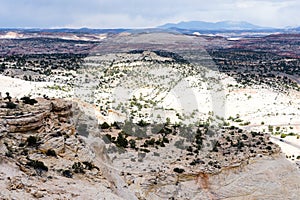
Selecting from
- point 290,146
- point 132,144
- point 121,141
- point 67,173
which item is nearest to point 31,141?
point 67,173

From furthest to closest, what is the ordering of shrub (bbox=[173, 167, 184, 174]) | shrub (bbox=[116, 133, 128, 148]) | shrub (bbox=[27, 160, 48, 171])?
shrub (bbox=[116, 133, 128, 148]) < shrub (bbox=[173, 167, 184, 174]) < shrub (bbox=[27, 160, 48, 171])

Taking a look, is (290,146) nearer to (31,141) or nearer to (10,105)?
(31,141)

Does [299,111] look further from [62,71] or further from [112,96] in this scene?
[62,71]

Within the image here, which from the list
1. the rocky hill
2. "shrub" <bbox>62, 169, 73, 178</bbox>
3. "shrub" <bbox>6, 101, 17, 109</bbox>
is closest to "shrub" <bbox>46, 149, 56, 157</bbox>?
the rocky hill

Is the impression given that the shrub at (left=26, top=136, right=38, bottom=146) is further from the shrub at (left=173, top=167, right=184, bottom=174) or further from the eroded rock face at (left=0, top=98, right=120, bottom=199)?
the shrub at (left=173, top=167, right=184, bottom=174)

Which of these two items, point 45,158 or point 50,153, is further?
point 50,153

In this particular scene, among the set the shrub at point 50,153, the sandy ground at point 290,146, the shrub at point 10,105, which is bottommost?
the sandy ground at point 290,146

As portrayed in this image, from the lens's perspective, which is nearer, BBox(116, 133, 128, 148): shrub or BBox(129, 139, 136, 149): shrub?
BBox(116, 133, 128, 148): shrub

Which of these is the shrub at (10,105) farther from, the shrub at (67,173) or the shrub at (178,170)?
the shrub at (178,170)

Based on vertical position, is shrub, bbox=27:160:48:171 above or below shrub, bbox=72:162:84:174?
above

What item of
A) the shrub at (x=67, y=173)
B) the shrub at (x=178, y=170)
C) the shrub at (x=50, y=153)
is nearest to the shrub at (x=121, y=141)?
the shrub at (x=178, y=170)

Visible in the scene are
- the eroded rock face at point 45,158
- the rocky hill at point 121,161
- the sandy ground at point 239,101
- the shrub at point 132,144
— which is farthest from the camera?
the sandy ground at point 239,101
